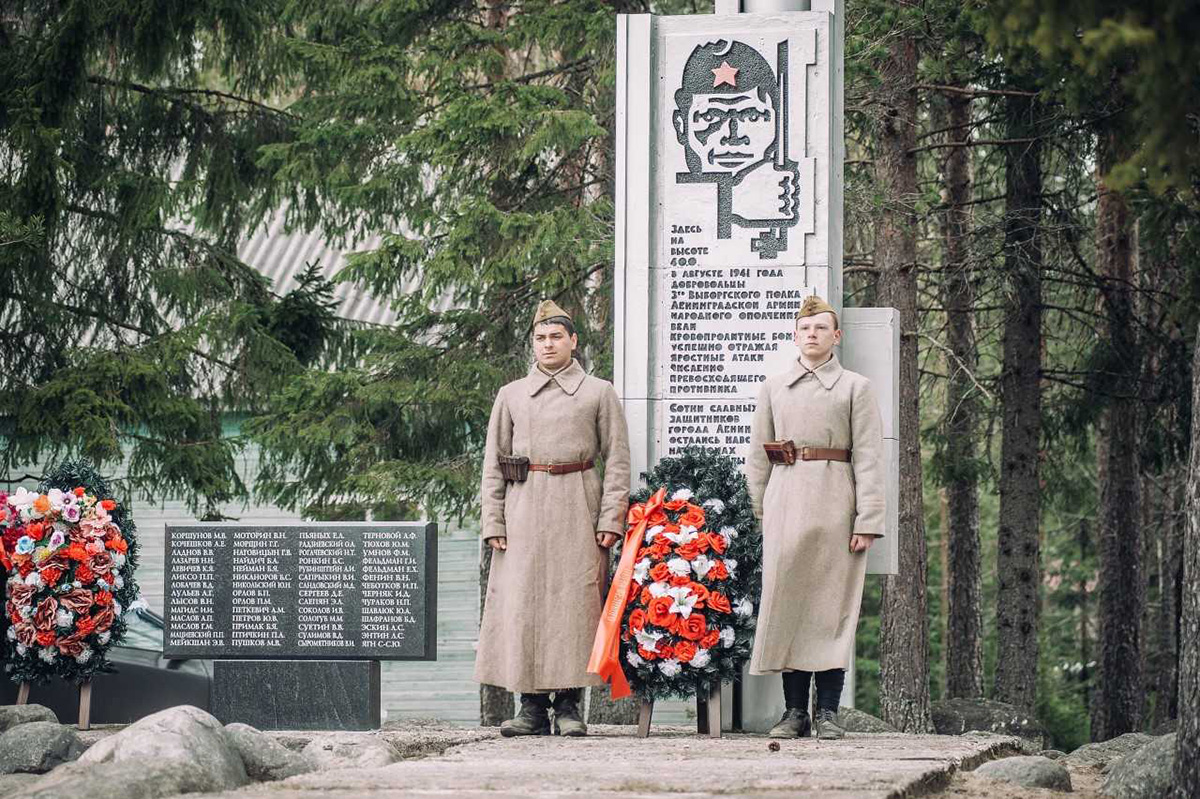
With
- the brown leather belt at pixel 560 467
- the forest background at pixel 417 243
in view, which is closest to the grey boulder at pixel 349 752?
the brown leather belt at pixel 560 467

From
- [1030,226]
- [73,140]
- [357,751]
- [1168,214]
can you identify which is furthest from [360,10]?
[357,751]

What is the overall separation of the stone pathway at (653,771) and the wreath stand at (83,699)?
2.65 metres

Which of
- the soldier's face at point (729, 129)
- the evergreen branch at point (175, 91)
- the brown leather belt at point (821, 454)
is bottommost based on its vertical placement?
the brown leather belt at point (821, 454)

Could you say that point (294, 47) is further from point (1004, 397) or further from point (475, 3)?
point (1004, 397)

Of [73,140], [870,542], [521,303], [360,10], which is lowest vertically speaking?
[870,542]

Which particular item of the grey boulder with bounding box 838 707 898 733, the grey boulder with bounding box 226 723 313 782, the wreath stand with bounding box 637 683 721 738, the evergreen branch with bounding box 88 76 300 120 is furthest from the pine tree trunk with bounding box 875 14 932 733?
the grey boulder with bounding box 226 723 313 782

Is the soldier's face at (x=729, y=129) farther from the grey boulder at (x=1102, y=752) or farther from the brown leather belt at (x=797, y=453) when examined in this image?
the grey boulder at (x=1102, y=752)

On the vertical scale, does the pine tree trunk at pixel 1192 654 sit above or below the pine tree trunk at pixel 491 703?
above

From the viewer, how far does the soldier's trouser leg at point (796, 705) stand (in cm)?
872

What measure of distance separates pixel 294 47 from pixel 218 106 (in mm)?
2298

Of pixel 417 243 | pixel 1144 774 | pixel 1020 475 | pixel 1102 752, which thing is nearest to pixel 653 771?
pixel 1144 774

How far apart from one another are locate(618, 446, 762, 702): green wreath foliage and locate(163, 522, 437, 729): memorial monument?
4.57 ft

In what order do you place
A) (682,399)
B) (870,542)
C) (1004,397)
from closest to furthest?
1. (870,542)
2. (682,399)
3. (1004,397)

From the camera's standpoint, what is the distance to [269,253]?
23.3m
